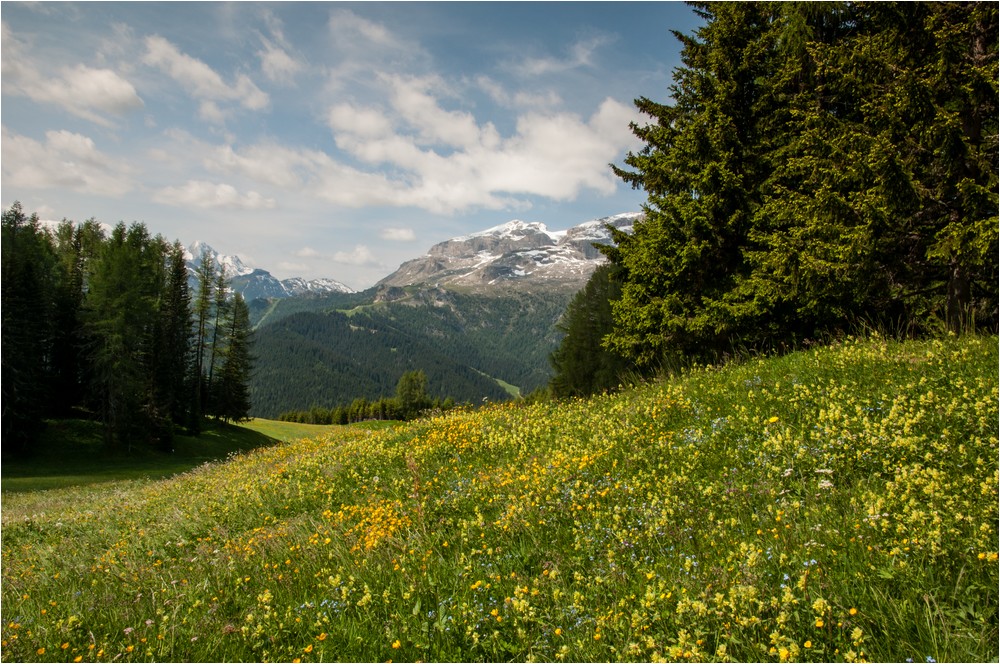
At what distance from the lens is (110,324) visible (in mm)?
44000

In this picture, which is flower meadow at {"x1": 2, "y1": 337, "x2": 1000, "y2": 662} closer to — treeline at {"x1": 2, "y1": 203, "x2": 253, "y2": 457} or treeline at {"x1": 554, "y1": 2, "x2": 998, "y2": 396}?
treeline at {"x1": 554, "y1": 2, "x2": 998, "y2": 396}

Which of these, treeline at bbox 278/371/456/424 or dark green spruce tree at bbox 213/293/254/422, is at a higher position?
dark green spruce tree at bbox 213/293/254/422

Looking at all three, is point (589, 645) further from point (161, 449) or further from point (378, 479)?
point (161, 449)

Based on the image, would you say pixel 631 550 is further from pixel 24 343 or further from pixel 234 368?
pixel 234 368

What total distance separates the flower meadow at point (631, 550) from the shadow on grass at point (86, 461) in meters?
30.0

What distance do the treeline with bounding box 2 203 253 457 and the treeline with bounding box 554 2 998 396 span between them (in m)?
47.0

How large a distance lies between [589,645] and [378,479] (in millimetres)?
5710

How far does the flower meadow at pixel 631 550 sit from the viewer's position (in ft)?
11.0

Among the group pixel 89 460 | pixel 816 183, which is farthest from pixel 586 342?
pixel 89 460

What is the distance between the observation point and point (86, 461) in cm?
4172

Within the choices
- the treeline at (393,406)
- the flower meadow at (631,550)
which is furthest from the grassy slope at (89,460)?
the treeline at (393,406)

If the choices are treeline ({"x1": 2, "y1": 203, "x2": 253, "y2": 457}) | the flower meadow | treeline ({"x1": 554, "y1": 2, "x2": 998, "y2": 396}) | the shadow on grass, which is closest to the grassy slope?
the shadow on grass

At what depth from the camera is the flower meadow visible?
132 inches

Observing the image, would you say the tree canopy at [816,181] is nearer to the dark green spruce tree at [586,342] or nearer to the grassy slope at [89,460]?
the dark green spruce tree at [586,342]
